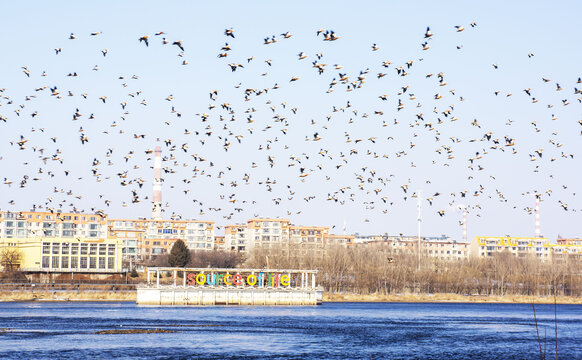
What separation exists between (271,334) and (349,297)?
72.0m

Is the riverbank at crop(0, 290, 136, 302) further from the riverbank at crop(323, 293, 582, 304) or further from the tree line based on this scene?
the riverbank at crop(323, 293, 582, 304)

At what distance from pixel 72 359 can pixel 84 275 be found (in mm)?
107839

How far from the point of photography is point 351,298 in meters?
140

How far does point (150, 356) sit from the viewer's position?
5319 centimetres

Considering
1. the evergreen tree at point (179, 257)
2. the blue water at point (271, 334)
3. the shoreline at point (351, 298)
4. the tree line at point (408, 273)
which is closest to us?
the blue water at point (271, 334)

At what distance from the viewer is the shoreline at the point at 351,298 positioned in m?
123

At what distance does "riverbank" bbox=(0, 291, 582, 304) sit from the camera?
12275 cm

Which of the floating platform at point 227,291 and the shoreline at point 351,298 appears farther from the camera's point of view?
the shoreline at point 351,298

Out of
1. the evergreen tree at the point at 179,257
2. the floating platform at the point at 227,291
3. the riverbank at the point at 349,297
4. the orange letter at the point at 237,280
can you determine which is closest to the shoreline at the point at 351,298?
the riverbank at the point at 349,297

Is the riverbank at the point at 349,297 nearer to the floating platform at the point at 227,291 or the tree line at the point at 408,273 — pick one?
the tree line at the point at 408,273

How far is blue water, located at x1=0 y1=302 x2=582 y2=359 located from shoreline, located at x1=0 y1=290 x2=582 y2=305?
11.8m

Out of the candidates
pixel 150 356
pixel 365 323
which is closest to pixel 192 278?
pixel 365 323

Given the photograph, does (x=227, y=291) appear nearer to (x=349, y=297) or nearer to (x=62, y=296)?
(x=62, y=296)

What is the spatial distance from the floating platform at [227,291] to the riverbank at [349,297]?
1431 centimetres
